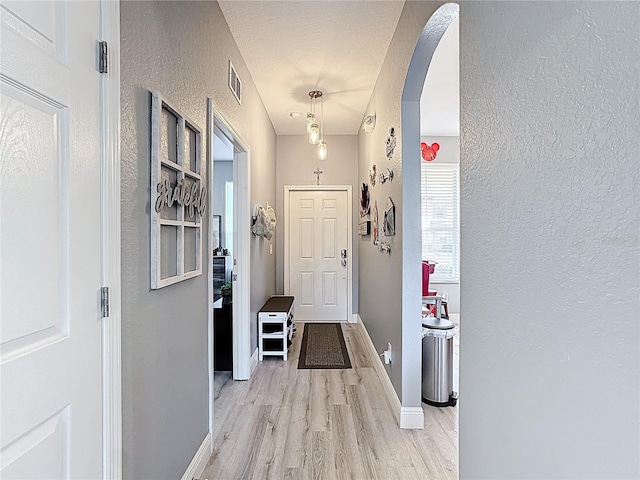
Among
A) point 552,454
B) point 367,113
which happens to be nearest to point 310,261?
point 367,113

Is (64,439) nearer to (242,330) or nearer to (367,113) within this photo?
(242,330)

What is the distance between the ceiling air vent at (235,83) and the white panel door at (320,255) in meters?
2.61

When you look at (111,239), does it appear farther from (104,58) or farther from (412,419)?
(412,419)

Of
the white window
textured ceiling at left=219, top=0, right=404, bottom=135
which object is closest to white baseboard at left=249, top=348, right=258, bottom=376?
textured ceiling at left=219, top=0, right=404, bottom=135

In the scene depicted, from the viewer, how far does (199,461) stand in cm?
196

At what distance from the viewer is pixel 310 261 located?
5.51m

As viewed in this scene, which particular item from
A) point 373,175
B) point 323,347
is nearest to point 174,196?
A: point 373,175

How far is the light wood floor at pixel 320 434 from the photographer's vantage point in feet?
6.56

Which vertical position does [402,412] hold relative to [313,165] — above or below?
below

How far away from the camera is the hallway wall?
545 centimetres

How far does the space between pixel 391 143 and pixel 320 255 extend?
2895 millimetres

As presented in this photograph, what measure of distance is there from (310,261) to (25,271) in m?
4.69

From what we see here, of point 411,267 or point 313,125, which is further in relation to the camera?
point 313,125

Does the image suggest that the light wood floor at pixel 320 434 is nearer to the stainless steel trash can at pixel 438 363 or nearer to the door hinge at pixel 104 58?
the stainless steel trash can at pixel 438 363
